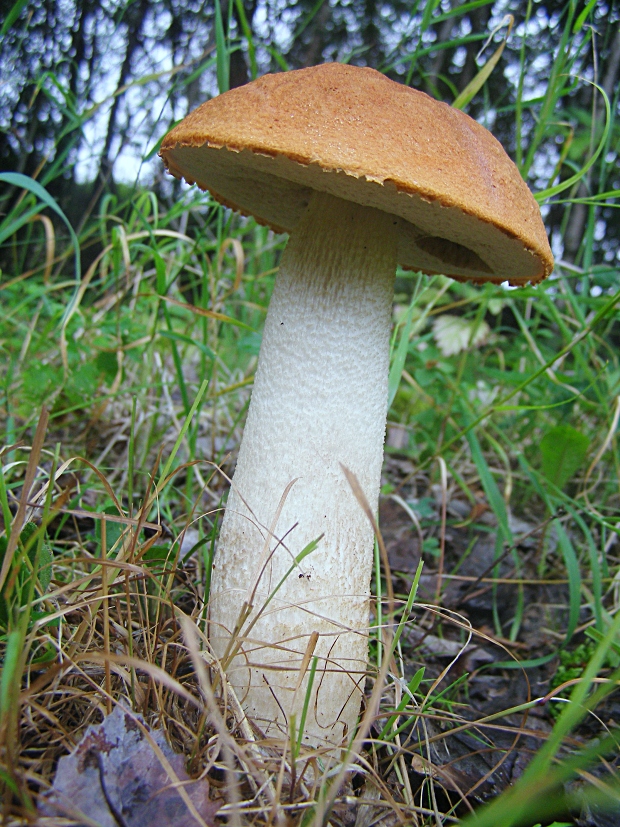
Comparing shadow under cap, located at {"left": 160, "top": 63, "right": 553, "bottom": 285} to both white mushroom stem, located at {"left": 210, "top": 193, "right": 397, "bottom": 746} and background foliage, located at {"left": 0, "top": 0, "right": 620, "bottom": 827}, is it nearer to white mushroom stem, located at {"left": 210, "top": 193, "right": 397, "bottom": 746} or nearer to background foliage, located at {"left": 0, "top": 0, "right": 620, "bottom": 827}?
white mushroom stem, located at {"left": 210, "top": 193, "right": 397, "bottom": 746}

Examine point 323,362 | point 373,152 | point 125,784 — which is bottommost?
point 125,784

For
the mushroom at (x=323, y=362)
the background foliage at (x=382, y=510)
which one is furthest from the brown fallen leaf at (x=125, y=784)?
the mushroom at (x=323, y=362)

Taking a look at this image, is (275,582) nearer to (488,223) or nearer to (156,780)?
(156,780)

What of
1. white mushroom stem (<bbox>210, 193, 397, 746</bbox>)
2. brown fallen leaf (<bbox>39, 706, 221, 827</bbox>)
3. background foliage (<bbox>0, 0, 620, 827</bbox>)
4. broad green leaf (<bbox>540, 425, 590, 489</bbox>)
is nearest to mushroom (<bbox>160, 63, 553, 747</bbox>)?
A: white mushroom stem (<bbox>210, 193, 397, 746</bbox>)

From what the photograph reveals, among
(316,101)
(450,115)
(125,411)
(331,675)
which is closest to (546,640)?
(331,675)

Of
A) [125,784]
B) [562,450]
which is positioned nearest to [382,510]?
[562,450]

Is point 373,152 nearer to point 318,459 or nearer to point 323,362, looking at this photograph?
point 323,362
